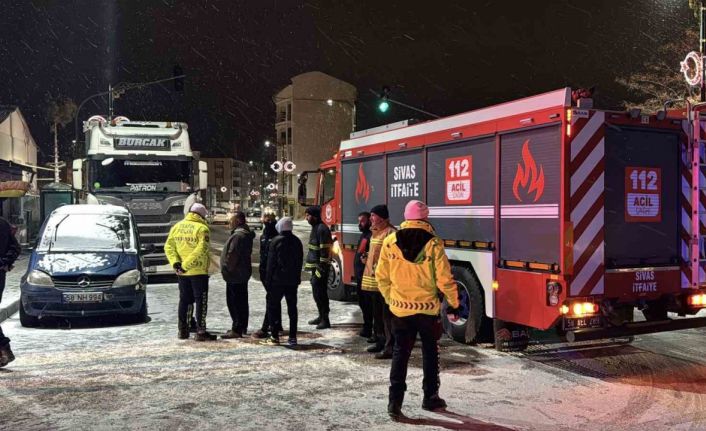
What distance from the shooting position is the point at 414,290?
5344 mm

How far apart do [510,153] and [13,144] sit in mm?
47768

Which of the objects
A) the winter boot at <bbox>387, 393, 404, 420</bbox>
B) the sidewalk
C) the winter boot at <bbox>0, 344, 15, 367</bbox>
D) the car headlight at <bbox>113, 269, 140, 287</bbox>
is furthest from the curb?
the winter boot at <bbox>387, 393, 404, 420</bbox>

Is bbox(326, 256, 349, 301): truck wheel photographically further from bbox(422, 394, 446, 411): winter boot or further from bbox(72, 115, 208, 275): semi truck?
bbox(422, 394, 446, 411): winter boot

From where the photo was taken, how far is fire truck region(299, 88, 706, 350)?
675 centimetres

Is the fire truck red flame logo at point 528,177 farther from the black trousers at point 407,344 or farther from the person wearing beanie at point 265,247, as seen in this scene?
the person wearing beanie at point 265,247

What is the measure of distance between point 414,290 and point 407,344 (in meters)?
0.46

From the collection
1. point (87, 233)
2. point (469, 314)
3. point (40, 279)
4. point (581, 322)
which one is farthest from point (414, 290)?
point (87, 233)

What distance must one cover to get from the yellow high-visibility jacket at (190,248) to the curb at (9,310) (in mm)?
3313

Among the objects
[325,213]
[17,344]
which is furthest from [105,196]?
[17,344]

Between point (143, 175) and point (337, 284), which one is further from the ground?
point (143, 175)

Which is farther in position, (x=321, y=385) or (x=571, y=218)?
(x=571, y=218)

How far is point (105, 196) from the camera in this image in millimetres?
14844

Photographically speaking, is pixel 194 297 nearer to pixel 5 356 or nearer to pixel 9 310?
pixel 5 356

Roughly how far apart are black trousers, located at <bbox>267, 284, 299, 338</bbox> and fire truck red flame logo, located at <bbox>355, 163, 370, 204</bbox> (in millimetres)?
3000
